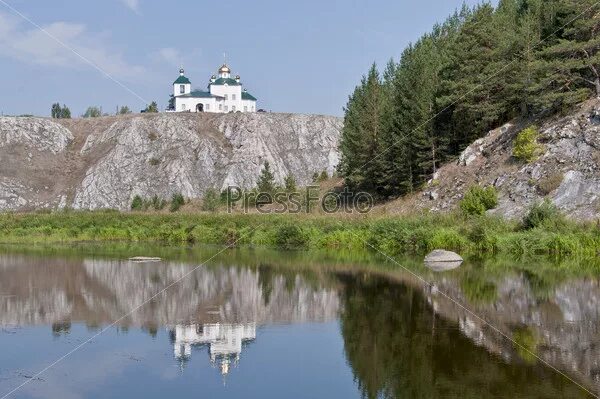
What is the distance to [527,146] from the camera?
145ft

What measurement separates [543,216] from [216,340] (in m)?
24.5

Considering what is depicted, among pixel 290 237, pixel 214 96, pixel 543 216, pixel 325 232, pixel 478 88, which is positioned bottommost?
pixel 290 237

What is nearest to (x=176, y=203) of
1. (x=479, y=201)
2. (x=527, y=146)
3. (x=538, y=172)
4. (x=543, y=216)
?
(x=479, y=201)

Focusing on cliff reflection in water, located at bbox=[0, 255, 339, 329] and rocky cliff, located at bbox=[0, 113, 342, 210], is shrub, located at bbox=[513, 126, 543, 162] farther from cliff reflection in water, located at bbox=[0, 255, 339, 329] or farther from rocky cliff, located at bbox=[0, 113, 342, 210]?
rocky cliff, located at bbox=[0, 113, 342, 210]

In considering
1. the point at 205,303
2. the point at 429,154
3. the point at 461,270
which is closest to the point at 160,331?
the point at 205,303

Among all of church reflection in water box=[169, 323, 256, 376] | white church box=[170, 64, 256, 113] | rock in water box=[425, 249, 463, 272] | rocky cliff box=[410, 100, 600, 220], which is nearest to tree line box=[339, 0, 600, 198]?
rocky cliff box=[410, 100, 600, 220]

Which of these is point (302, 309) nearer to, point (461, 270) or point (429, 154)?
point (461, 270)

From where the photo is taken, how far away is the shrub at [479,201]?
134ft

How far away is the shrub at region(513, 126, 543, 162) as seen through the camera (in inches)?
1732

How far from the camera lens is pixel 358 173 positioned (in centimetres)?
5978

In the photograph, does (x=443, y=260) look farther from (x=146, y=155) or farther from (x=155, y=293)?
(x=146, y=155)

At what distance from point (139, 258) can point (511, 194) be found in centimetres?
2250

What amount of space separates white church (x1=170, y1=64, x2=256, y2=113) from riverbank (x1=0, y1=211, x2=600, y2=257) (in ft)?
205

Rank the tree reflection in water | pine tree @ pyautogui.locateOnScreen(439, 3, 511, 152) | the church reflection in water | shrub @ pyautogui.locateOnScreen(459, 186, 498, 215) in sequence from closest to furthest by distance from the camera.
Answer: the tree reflection in water → the church reflection in water → shrub @ pyautogui.locateOnScreen(459, 186, 498, 215) → pine tree @ pyautogui.locateOnScreen(439, 3, 511, 152)
